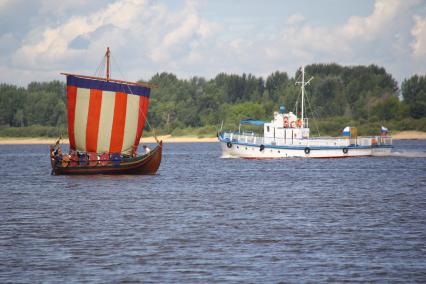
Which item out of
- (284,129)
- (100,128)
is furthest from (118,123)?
(284,129)

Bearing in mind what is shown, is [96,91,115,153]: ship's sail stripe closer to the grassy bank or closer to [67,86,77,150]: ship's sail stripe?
[67,86,77,150]: ship's sail stripe

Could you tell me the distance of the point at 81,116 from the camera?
65750mm

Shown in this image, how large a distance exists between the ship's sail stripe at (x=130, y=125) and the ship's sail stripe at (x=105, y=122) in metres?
1.36

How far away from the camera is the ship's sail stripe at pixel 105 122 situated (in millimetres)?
65812

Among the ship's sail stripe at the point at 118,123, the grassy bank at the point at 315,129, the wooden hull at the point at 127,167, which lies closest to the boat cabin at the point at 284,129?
the wooden hull at the point at 127,167

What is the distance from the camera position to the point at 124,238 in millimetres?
33469

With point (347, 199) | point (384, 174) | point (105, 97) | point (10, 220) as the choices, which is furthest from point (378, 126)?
point (10, 220)

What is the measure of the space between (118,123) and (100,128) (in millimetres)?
1509

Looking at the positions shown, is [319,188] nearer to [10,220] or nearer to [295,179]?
[295,179]

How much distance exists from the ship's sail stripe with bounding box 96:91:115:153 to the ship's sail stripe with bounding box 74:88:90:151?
3.91ft

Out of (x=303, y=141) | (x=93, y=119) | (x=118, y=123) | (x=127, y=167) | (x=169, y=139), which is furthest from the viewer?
(x=169, y=139)

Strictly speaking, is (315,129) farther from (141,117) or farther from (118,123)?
(118,123)

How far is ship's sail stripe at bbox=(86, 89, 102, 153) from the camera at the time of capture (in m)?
65.6

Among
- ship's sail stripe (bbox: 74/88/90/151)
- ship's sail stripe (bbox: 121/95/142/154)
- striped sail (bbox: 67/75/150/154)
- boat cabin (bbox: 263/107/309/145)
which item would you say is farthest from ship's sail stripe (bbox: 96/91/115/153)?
boat cabin (bbox: 263/107/309/145)
